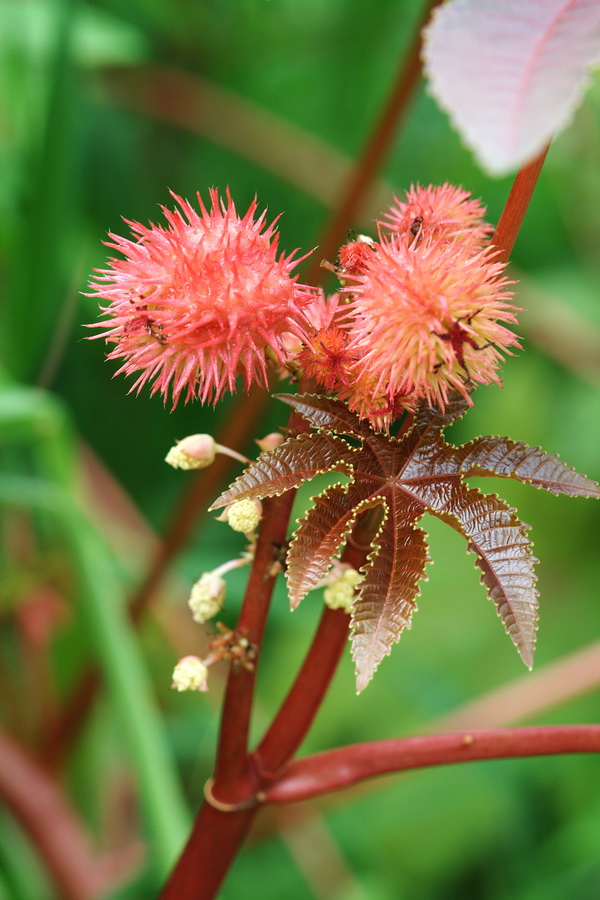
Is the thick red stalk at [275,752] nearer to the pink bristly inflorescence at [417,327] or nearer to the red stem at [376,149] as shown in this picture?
the pink bristly inflorescence at [417,327]

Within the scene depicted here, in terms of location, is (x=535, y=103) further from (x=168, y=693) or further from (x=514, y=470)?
(x=168, y=693)

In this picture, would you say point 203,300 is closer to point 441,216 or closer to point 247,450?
point 441,216

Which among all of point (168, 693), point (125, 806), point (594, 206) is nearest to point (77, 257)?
point (168, 693)

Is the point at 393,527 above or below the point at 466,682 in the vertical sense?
above

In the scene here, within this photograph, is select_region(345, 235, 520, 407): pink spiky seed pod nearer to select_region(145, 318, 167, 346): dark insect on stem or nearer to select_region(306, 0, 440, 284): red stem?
select_region(145, 318, 167, 346): dark insect on stem

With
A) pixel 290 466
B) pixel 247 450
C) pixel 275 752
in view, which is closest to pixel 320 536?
pixel 290 466

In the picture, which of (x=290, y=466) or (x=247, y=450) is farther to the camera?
(x=247, y=450)
